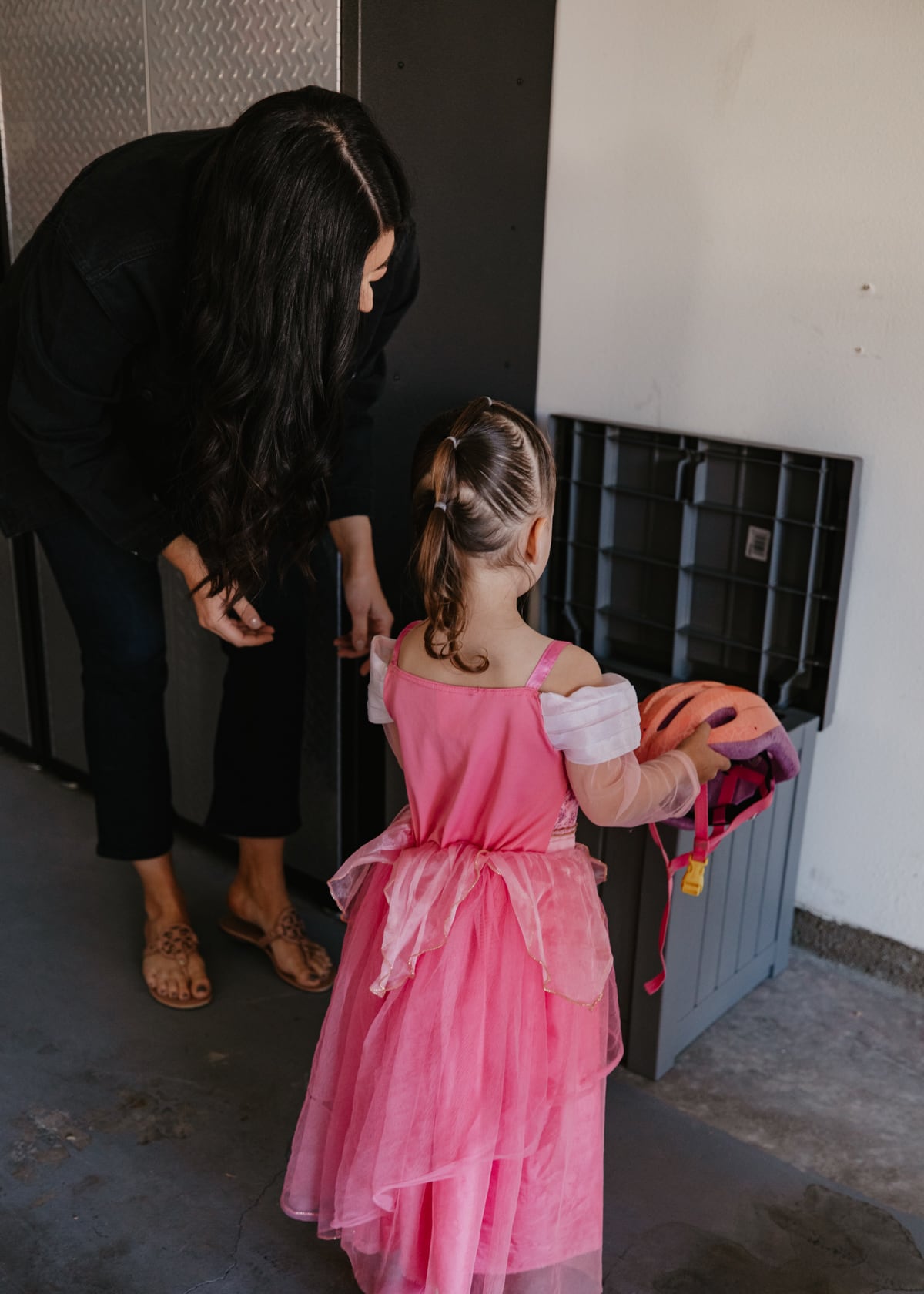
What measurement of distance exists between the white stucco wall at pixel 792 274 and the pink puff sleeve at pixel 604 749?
0.82 metres

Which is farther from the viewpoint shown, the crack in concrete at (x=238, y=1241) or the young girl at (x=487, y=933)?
the crack in concrete at (x=238, y=1241)

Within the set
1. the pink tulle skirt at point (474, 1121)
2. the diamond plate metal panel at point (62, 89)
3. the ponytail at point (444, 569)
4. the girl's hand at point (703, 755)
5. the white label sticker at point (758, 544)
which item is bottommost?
the pink tulle skirt at point (474, 1121)

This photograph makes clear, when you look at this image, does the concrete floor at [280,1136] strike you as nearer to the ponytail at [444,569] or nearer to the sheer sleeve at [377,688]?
the sheer sleeve at [377,688]

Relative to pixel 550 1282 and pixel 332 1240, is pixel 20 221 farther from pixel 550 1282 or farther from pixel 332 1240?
pixel 550 1282

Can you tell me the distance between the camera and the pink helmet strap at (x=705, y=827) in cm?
167

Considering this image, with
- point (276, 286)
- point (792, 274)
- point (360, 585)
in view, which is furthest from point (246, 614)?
point (792, 274)

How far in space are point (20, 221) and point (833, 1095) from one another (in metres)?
2.28

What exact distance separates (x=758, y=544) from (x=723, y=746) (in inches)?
19.4

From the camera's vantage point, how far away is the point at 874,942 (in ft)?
7.16

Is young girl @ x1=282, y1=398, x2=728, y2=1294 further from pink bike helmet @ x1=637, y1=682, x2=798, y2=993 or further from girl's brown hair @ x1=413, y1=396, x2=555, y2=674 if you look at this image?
pink bike helmet @ x1=637, y1=682, x2=798, y2=993

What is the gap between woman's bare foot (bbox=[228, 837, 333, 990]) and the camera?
2.14 metres

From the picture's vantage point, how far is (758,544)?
208 centimetres

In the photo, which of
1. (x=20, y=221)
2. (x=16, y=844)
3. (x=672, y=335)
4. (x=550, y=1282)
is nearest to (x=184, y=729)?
(x=16, y=844)

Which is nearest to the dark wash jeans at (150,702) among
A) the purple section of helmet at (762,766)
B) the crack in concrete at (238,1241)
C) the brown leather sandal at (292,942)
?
the brown leather sandal at (292,942)
